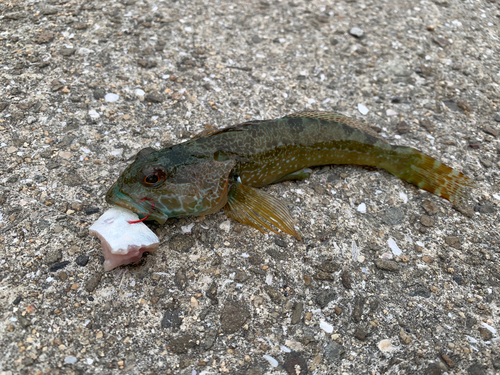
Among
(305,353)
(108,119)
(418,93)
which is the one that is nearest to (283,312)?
(305,353)

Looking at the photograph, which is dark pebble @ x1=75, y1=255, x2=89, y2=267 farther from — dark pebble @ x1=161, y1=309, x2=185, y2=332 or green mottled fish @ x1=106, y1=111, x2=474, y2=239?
dark pebble @ x1=161, y1=309, x2=185, y2=332

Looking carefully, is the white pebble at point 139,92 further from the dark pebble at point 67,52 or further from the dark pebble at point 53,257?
the dark pebble at point 53,257

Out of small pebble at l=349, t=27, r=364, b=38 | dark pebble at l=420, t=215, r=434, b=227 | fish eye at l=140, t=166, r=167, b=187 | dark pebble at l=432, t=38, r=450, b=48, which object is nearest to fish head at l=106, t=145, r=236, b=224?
fish eye at l=140, t=166, r=167, b=187

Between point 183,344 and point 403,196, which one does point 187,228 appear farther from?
point 403,196

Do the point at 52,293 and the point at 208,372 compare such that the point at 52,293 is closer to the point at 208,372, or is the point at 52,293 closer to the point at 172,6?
the point at 208,372

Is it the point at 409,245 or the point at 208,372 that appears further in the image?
the point at 409,245

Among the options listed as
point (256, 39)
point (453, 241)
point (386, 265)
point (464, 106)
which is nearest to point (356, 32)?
point (256, 39)
